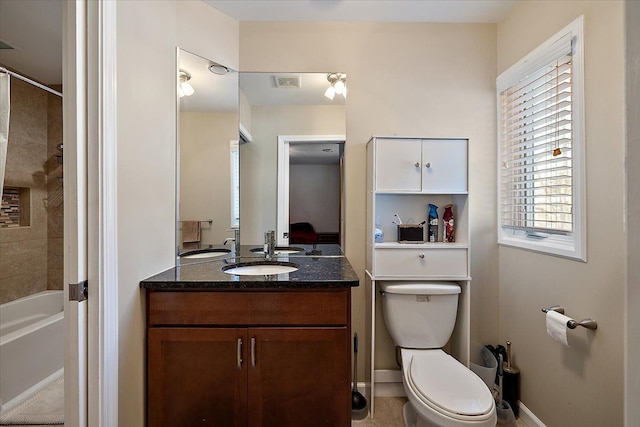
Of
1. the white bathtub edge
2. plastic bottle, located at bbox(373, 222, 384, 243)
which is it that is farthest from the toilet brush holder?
the white bathtub edge

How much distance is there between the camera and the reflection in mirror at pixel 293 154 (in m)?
1.96

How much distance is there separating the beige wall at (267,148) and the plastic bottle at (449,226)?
0.87 m

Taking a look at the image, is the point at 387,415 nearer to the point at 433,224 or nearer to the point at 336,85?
the point at 433,224

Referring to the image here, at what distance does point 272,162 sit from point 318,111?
0.47 metres

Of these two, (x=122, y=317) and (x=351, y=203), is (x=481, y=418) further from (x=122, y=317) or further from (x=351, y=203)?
(x=122, y=317)

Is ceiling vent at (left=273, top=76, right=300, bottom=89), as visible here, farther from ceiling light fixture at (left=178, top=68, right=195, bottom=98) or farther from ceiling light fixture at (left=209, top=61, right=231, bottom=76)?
ceiling light fixture at (left=178, top=68, right=195, bottom=98)

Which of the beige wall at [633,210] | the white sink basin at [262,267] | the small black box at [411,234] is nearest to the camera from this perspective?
the beige wall at [633,210]

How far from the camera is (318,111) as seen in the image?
78.2 inches

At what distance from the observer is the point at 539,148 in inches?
64.5

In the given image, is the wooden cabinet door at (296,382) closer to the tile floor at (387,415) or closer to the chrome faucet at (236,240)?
the tile floor at (387,415)

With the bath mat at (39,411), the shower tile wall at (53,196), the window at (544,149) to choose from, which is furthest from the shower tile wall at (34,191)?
the window at (544,149)

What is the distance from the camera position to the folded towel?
1.68 metres

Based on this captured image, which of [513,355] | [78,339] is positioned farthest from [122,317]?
[513,355]

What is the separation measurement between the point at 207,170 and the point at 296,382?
4.20 feet
